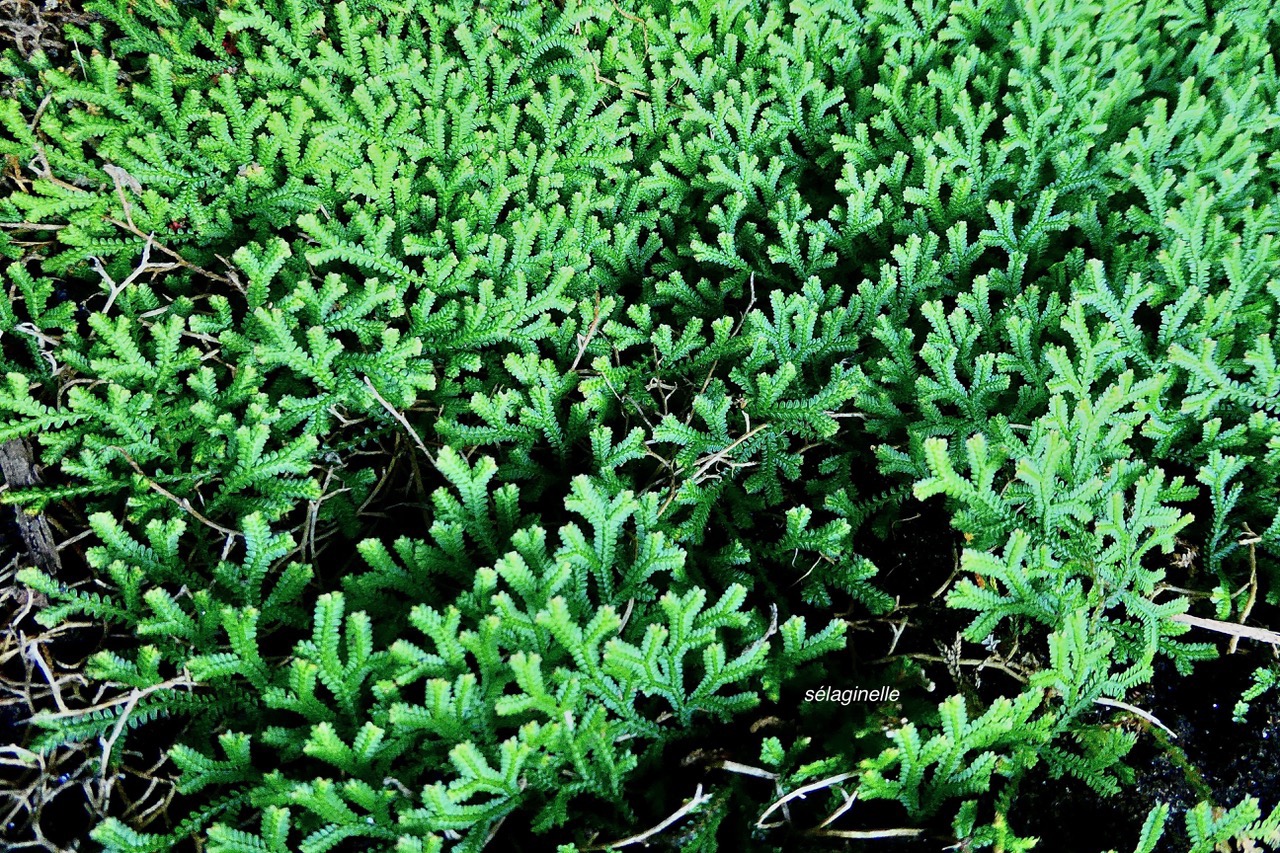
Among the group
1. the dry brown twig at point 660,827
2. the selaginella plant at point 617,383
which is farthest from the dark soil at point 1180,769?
the dry brown twig at point 660,827

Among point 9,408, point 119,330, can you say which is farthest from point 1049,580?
point 9,408

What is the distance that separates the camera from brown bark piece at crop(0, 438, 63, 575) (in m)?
2.57

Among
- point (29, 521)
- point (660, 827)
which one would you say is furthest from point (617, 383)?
point (29, 521)

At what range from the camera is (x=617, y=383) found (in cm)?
293

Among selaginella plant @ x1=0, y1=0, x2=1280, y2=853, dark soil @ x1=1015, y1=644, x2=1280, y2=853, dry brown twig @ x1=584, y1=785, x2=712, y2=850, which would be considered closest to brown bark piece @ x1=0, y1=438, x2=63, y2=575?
selaginella plant @ x1=0, y1=0, x2=1280, y2=853

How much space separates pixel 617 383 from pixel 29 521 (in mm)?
1888

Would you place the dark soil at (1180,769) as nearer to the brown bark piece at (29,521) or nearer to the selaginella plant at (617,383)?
the selaginella plant at (617,383)

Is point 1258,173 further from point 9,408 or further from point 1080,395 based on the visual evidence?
point 9,408

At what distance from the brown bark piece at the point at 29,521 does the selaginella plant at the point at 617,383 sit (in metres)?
0.04

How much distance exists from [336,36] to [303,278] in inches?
51.4

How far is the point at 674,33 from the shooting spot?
3.74m

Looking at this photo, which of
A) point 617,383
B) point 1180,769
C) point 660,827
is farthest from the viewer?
point 617,383

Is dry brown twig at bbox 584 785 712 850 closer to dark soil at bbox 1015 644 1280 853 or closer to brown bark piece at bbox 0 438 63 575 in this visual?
dark soil at bbox 1015 644 1280 853

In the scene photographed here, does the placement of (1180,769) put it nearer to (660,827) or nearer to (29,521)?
(660,827)
